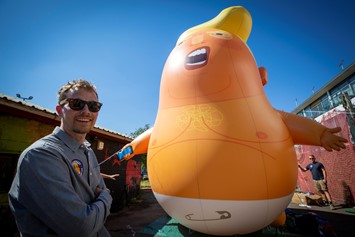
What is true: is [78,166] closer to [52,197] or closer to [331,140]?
[52,197]

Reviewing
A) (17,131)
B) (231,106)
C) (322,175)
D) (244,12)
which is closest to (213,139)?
(231,106)

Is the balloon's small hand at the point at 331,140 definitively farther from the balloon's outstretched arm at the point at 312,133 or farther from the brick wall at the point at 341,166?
the brick wall at the point at 341,166

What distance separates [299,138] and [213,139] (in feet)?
5.51

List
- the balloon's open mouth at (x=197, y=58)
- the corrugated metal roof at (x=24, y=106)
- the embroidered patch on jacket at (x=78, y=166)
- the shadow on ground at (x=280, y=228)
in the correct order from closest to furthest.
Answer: the embroidered patch on jacket at (x=78, y=166) < the balloon's open mouth at (x=197, y=58) < the corrugated metal roof at (x=24, y=106) < the shadow on ground at (x=280, y=228)

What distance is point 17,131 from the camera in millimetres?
3895

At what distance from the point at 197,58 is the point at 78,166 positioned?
2534mm

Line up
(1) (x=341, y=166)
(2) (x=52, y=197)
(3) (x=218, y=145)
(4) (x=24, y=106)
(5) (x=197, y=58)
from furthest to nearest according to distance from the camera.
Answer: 1. (1) (x=341, y=166)
2. (4) (x=24, y=106)
3. (5) (x=197, y=58)
4. (3) (x=218, y=145)
5. (2) (x=52, y=197)

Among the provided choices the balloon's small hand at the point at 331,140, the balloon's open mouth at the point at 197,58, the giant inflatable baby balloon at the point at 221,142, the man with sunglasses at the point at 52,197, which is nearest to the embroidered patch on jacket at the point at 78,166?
the man with sunglasses at the point at 52,197

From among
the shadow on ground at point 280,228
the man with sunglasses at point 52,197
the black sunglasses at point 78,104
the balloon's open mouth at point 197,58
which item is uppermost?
the balloon's open mouth at point 197,58

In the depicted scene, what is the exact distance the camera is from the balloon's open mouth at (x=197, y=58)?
309 cm

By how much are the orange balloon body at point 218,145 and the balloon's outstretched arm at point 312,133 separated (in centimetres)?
22

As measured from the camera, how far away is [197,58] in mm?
3152

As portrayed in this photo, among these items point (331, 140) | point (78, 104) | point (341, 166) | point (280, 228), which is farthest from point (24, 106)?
point (341, 166)

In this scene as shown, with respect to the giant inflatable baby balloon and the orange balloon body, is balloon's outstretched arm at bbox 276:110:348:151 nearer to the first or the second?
the giant inflatable baby balloon
